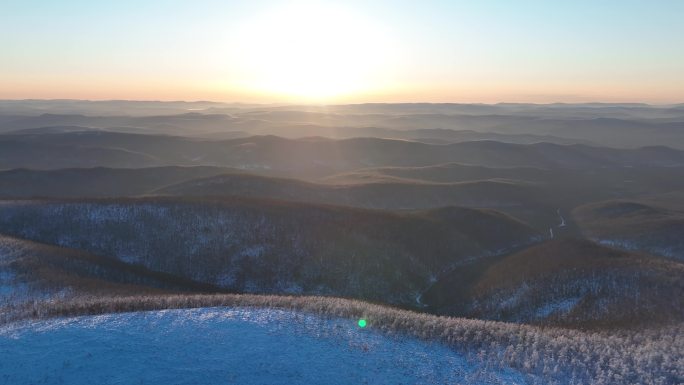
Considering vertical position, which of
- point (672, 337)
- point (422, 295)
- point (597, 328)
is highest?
point (672, 337)

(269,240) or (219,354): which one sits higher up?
(219,354)

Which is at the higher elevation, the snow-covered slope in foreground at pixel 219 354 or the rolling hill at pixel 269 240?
the snow-covered slope in foreground at pixel 219 354

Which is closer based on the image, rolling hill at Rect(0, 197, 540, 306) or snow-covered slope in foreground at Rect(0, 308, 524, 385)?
snow-covered slope in foreground at Rect(0, 308, 524, 385)

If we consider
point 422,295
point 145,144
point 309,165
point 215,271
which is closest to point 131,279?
point 215,271

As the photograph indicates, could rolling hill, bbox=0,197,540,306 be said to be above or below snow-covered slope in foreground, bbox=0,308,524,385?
below

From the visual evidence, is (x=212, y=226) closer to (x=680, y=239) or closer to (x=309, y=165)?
(x=680, y=239)

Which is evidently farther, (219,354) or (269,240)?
(269,240)

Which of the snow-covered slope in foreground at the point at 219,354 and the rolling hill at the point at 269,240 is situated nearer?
the snow-covered slope in foreground at the point at 219,354

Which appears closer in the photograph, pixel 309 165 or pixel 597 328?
pixel 597 328
